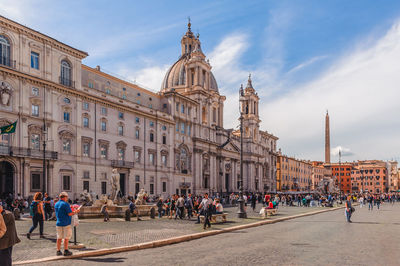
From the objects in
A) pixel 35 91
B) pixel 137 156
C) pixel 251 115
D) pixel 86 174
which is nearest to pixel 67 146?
pixel 86 174

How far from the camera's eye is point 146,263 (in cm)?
997

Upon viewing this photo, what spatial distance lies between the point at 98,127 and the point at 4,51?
13.2 meters

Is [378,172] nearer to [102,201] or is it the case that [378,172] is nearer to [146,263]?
[102,201]

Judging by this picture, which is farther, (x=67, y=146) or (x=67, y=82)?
(x=67, y=82)

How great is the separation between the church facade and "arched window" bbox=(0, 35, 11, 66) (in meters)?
0.09

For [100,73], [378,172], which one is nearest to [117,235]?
[100,73]

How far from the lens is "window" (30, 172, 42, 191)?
36.4 meters

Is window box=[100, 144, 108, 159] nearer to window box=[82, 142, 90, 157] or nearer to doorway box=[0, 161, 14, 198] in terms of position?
window box=[82, 142, 90, 157]

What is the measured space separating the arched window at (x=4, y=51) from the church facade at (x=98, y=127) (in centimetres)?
9

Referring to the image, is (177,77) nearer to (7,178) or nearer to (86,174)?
(86,174)

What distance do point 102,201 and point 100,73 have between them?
97.5ft

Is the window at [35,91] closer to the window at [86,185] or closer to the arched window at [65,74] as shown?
the arched window at [65,74]

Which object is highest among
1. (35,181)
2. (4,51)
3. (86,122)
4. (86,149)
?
(4,51)

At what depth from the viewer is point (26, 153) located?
1405 inches
